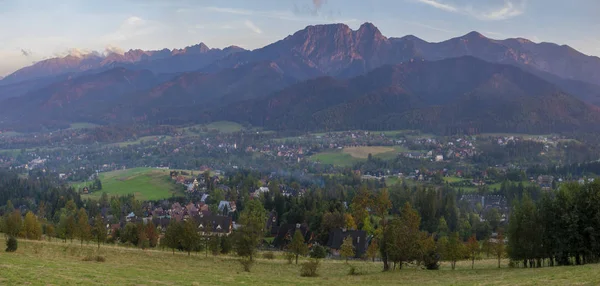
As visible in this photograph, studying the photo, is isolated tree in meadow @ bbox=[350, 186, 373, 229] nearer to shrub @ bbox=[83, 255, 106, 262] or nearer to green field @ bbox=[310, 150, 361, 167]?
shrub @ bbox=[83, 255, 106, 262]

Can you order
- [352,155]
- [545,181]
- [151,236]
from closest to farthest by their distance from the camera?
[151,236] → [545,181] → [352,155]

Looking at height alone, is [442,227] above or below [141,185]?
below

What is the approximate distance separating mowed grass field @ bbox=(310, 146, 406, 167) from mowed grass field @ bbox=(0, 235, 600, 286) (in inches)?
A: 5205

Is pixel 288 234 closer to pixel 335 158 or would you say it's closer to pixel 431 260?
pixel 431 260

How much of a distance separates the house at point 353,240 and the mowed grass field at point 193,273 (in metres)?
15.4

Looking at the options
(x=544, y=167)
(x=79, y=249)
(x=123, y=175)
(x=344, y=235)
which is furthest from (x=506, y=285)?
(x=123, y=175)

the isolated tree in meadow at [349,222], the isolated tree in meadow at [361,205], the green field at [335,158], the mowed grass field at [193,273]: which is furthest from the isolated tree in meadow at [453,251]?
the green field at [335,158]

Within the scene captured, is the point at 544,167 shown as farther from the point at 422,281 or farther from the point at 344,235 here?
the point at 422,281

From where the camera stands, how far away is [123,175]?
510ft

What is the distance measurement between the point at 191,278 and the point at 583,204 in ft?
94.9

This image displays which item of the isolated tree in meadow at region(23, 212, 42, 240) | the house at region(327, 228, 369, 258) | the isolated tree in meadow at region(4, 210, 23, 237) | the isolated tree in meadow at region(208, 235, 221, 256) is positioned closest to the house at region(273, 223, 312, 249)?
the house at region(327, 228, 369, 258)

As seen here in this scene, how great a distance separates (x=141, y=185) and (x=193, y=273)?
108440 millimetres

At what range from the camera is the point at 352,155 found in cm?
18462

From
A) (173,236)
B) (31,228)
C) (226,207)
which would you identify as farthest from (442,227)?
(31,228)
